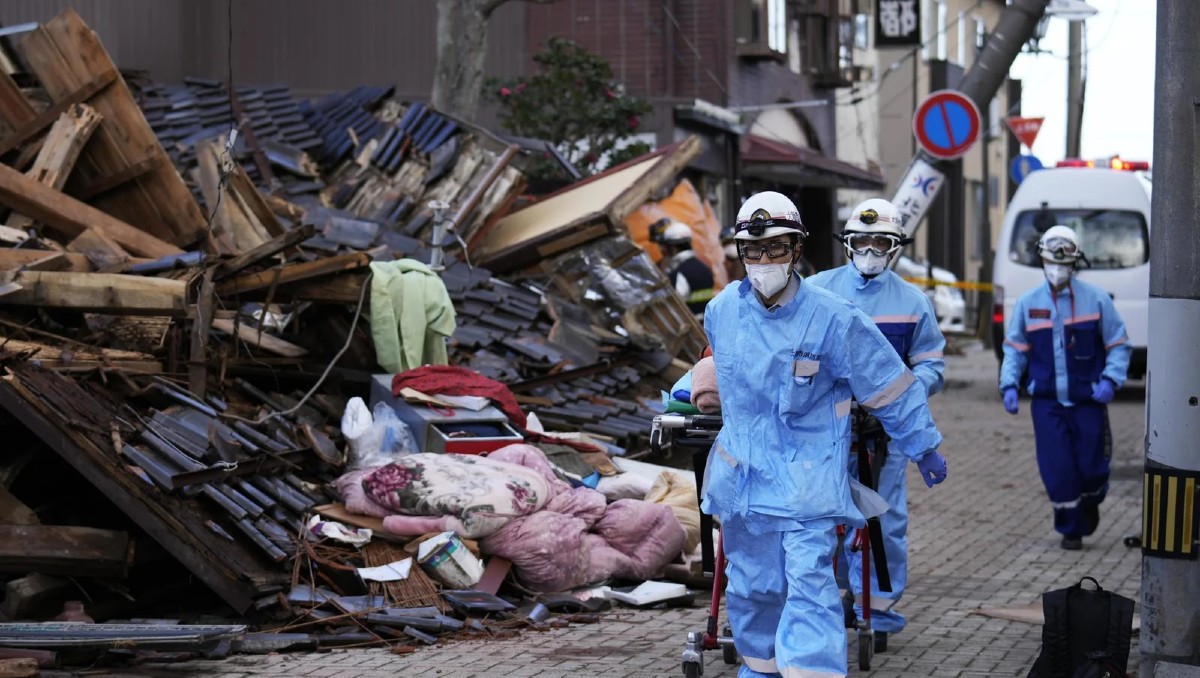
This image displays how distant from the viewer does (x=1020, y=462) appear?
15.7 metres

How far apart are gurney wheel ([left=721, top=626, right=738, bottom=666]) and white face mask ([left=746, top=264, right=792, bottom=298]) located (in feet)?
5.01

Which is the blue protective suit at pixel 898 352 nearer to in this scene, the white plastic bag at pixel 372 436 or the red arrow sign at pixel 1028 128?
the white plastic bag at pixel 372 436

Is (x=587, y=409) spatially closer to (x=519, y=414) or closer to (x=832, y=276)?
(x=519, y=414)

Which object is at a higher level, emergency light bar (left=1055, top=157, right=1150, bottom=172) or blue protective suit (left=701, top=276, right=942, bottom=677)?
blue protective suit (left=701, top=276, right=942, bottom=677)

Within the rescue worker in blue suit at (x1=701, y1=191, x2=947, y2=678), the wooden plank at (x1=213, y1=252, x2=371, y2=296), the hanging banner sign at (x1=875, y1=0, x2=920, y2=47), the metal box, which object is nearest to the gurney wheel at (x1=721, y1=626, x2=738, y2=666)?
the rescue worker in blue suit at (x1=701, y1=191, x2=947, y2=678)

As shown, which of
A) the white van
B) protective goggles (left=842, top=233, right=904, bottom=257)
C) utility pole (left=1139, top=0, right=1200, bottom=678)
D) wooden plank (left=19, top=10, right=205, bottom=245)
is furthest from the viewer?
the white van

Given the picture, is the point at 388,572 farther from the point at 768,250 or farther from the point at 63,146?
the point at 63,146

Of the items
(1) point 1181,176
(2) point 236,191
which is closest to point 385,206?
(2) point 236,191

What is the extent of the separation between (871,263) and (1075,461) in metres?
3.52

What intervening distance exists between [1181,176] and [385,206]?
937 centimetres

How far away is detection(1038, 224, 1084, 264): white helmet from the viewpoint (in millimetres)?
10938

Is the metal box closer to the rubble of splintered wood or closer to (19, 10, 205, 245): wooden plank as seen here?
the rubble of splintered wood

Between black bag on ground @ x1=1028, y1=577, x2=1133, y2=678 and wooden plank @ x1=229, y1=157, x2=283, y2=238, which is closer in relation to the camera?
black bag on ground @ x1=1028, y1=577, x2=1133, y2=678

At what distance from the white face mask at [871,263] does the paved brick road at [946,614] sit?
168 centimetres
